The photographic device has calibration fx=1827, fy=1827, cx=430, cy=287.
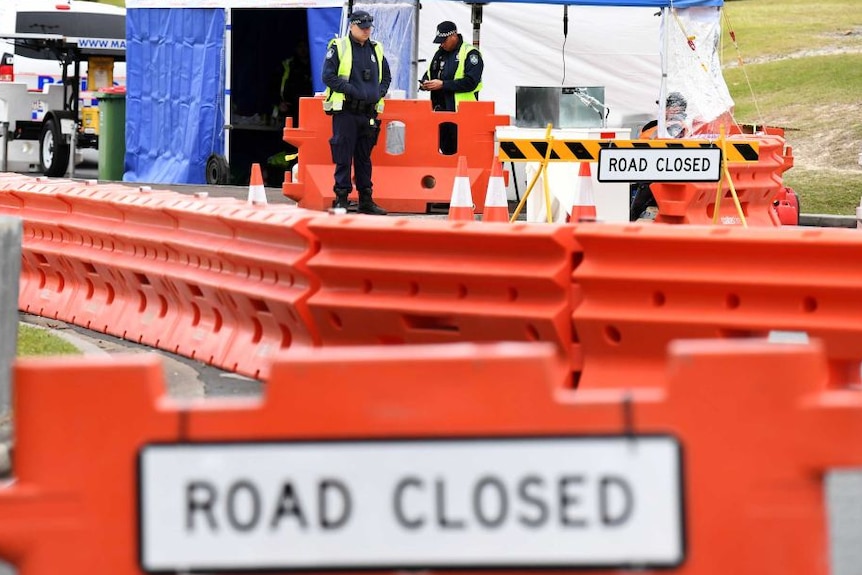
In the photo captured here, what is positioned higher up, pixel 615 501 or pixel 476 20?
pixel 476 20

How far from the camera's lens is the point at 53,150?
26969 millimetres

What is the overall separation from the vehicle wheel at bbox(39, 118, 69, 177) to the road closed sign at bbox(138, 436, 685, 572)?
920 inches

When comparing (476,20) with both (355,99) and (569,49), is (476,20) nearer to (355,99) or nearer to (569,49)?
(355,99)

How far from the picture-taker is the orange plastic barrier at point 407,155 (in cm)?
1959

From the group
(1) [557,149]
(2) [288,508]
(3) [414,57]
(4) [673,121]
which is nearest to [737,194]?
(1) [557,149]

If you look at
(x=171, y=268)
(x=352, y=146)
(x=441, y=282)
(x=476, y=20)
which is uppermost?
(x=476, y=20)

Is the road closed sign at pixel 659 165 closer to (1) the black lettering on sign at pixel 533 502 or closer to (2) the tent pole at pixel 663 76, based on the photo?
(2) the tent pole at pixel 663 76

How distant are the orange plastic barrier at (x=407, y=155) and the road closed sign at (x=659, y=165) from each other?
16.8 ft

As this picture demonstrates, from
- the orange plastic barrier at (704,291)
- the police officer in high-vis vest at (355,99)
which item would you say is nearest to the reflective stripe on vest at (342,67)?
the police officer in high-vis vest at (355,99)

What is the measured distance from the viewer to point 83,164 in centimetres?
3331

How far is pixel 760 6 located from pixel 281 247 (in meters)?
49.7

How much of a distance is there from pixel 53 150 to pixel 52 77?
3.99 m

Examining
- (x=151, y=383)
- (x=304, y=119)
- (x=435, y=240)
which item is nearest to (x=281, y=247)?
(x=435, y=240)

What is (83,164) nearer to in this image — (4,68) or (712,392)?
(4,68)
